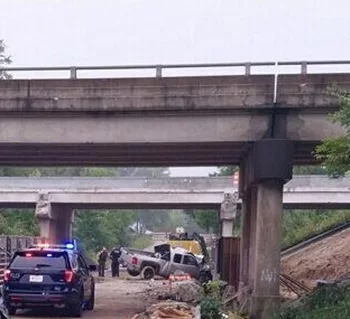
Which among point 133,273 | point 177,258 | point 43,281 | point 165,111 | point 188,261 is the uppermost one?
point 165,111

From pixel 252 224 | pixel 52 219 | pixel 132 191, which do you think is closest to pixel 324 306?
pixel 252 224

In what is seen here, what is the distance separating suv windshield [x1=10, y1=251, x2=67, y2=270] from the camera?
2070cm

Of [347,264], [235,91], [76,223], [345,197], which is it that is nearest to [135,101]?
[235,91]

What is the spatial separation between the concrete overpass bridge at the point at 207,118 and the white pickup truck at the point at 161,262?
71.6ft

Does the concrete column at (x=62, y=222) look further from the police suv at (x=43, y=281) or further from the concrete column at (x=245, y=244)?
the police suv at (x=43, y=281)

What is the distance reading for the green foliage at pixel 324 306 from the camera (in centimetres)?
1591

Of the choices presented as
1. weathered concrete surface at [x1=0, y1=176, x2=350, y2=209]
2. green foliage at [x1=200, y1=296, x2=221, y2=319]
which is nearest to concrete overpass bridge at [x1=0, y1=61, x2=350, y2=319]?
green foliage at [x1=200, y1=296, x2=221, y2=319]

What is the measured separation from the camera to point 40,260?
821 inches

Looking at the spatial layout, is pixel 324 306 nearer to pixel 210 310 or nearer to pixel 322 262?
pixel 210 310

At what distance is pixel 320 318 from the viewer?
1598 centimetres

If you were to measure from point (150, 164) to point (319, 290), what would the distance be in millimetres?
11463

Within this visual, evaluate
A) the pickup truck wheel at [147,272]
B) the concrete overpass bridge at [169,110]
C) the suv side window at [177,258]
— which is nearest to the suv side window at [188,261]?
the suv side window at [177,258]

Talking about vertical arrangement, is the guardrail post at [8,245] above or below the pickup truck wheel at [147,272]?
above

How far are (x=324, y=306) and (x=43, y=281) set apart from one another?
6484mm
